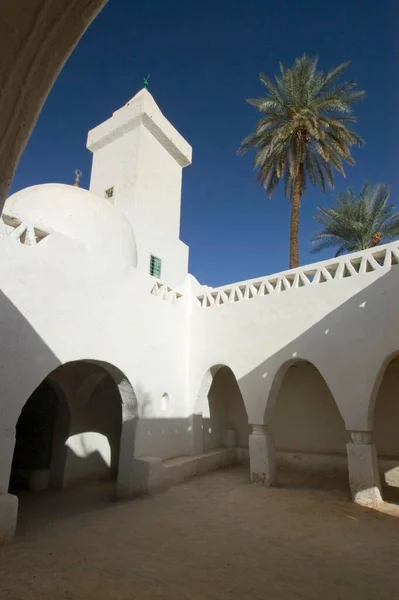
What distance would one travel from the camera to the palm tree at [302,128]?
13562 millimetres

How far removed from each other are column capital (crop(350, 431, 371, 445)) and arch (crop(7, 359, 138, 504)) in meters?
5.33

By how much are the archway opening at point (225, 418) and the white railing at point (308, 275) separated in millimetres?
Answer: 2577

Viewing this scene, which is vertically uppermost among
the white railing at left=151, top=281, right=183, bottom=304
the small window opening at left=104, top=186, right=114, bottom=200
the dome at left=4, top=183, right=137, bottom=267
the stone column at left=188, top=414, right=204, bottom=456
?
the small window opening at left=104, top=186, right=114, bottom=200

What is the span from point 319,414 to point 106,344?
642 centimetres

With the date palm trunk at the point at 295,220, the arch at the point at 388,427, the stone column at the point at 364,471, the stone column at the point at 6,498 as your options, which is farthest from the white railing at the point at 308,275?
the stone column at the point at 6,498

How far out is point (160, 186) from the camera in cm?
1412

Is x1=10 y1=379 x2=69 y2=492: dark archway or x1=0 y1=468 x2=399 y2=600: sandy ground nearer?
x1=0 y1=468 x2=399 y2=600: sandy ground

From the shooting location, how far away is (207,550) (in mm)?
4965

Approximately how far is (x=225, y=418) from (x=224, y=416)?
90 mm

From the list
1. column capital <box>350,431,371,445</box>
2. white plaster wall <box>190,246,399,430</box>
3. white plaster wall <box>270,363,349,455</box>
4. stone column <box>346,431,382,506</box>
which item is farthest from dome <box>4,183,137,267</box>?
stone column <box>346,431,382,506</box>

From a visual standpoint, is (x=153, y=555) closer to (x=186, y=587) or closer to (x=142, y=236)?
(x=186, y=587)

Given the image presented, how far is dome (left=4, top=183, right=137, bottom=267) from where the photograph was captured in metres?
8.09

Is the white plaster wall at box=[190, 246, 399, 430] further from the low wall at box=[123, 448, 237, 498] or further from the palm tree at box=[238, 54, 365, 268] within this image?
the palm tree at box=[238, 54, 365, 268]

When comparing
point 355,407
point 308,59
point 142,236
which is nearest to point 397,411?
point 355,407
